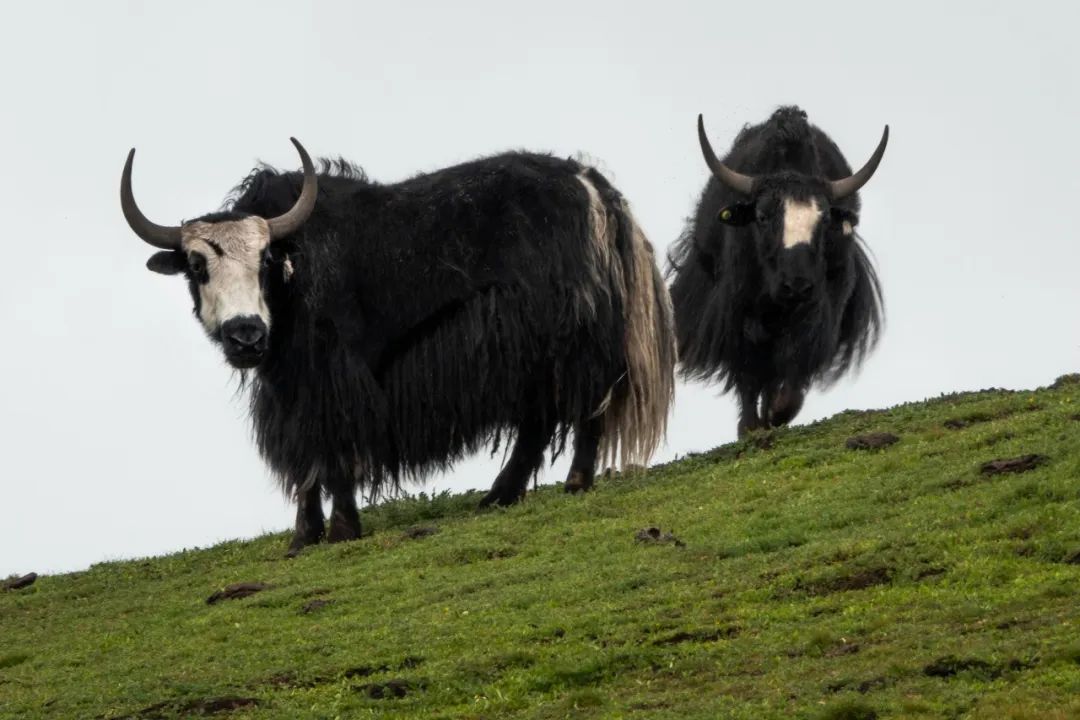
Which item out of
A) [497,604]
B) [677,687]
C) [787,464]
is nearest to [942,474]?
[787,464]

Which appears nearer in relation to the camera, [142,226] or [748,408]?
[142,226]

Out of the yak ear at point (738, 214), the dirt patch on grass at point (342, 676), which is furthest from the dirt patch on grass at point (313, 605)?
the yak ear at point (738, 214)

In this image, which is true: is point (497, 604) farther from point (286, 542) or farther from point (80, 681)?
point (286, 542)

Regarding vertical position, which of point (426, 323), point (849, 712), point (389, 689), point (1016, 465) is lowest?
point (849, 712)

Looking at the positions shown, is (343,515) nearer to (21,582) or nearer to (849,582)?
(21,582)

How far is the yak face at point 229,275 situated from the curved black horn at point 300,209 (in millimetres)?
88

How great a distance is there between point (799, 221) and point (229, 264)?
458 centimetres

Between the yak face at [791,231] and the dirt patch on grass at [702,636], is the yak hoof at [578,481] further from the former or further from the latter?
the dirt patch on grass at [702,636]

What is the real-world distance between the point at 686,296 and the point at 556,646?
7.76 metres

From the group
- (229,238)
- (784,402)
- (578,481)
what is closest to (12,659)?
(229,238)

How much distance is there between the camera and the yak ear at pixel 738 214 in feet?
56.5

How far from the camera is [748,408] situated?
17141mm

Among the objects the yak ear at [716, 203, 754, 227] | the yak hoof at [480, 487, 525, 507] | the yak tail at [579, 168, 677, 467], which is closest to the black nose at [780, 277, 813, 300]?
the yak ear at [716, 203, 754, 227]

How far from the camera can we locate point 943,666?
9.30 meters
